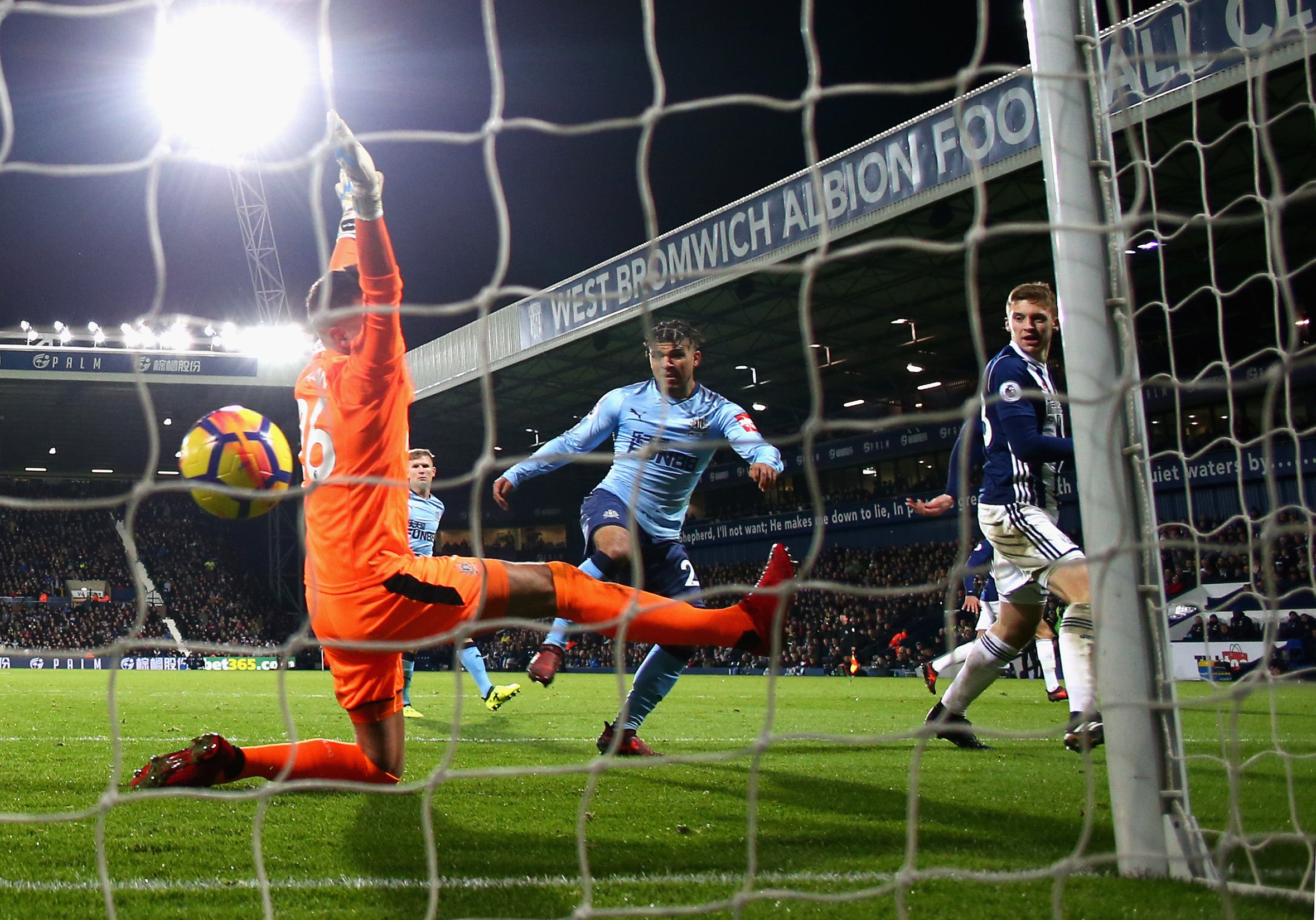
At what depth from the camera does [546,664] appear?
4457 mm

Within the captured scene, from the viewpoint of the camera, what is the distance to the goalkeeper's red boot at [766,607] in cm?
367

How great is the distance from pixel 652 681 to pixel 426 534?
2.80 meters

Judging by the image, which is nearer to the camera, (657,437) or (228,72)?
(657,437)

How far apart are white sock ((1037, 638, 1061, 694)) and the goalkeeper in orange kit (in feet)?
18.0

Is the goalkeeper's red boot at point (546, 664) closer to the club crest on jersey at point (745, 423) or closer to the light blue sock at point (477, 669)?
the club crest on jersey at point (745, 423)

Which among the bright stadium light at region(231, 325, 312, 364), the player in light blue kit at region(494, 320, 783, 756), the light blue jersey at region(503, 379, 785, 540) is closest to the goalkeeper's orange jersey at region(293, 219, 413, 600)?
the player in light blue kit at region(494, 320, 783, 756)

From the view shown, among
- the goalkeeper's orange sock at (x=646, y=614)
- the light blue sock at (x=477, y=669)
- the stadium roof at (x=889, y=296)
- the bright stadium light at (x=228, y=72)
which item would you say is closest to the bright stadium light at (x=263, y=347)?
the stadium roof at (x=889, y=296)

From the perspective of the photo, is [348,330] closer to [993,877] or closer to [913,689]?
[993,877]

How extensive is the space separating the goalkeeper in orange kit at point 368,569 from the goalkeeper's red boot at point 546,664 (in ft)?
3.05

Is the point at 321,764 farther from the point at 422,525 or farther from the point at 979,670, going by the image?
the point at 422,525

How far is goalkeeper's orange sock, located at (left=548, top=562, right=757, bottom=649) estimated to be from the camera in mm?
3340

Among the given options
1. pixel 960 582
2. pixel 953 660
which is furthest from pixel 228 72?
pixel 960 582

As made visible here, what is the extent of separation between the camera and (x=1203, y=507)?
20.2 m

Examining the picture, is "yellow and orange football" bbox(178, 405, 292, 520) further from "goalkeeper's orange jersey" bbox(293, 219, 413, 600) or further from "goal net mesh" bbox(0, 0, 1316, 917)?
"goalkeeper's orange jersey" bbox(293, 219, 413, 600)
